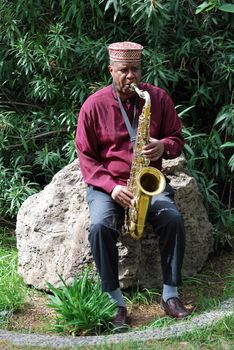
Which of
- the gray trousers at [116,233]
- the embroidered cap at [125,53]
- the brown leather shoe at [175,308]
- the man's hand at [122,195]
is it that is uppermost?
the embroidered cap at [125,53]

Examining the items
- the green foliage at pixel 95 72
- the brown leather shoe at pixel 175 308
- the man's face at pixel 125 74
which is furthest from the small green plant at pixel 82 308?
the green foliage at pixel 95 72

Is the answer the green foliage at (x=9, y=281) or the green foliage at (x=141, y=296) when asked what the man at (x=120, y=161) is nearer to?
the green foliage at (x=141, y=296)

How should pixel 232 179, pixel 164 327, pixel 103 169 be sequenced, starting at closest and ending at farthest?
pixel 164 327
pixel 103 169
pixel 232 179

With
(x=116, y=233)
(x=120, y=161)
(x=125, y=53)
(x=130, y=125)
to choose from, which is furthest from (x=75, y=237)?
(x=125, y=53)

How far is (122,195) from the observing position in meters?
4.46

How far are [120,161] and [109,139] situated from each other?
16cm

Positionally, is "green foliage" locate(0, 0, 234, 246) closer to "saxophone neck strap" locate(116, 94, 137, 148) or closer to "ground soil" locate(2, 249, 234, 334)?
"ground soil" locate(2, 249, 234, 334)

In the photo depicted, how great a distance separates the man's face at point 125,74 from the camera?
456 cm

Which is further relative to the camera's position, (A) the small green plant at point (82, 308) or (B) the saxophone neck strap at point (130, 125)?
(B) the saxophone neck strap at point (130, 125)

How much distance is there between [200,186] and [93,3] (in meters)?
1.70

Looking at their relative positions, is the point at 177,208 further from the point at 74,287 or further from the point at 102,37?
the point at 102,37

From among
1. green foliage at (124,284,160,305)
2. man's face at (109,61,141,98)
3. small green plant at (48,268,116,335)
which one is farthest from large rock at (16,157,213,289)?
man's face at (109,61,141,98)

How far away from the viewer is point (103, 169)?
182 inches

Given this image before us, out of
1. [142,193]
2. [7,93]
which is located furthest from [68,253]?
[7,93]
